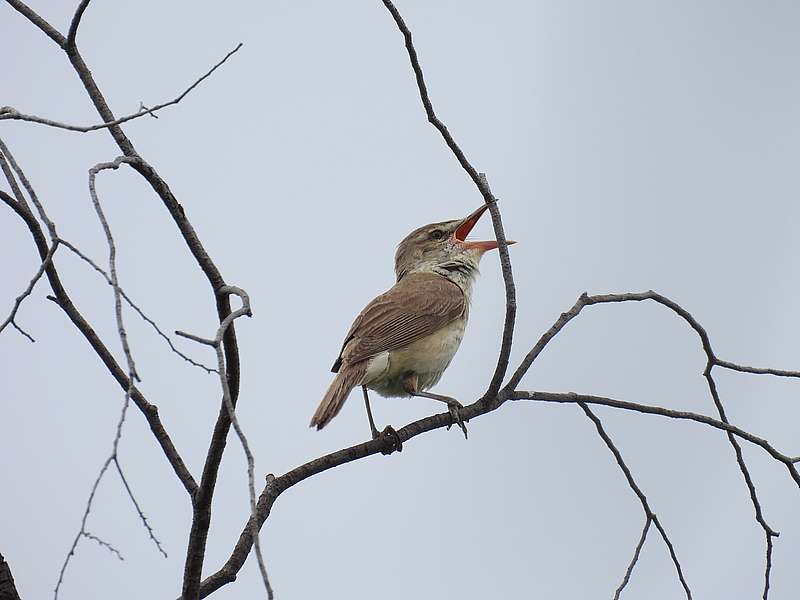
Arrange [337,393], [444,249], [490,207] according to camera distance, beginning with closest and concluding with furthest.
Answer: [490,207], [337,393], [444,249]

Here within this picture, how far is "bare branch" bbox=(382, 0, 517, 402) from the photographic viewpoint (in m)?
3.24

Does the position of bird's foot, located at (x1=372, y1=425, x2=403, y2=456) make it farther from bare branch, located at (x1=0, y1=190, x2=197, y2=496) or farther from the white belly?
bare branch, located at (x1=0, y1=190, x2=197, y2=496)

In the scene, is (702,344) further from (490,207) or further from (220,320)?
(220,320)

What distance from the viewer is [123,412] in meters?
2.44

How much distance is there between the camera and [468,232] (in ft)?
24.0

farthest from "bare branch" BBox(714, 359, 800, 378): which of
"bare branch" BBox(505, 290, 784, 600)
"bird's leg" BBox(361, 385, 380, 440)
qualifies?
"bird's leg" BBox(361, 385, 380, 440)

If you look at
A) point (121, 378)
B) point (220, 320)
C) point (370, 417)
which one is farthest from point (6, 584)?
point (370, 417)

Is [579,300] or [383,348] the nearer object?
[579,300]

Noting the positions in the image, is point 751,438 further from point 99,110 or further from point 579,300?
point 99,110

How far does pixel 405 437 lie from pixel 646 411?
45.4 inches

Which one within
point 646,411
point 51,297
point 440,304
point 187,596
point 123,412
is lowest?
point 187,596

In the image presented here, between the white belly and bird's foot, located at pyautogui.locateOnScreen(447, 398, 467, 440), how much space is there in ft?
2.00

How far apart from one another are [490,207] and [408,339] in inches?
78.2

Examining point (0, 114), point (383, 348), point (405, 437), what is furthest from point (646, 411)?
point (0, 114)
